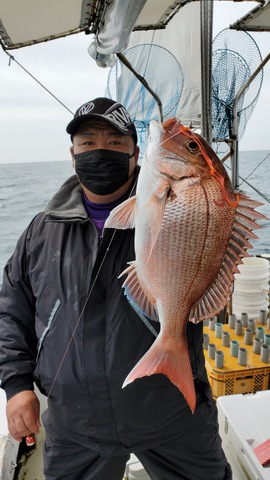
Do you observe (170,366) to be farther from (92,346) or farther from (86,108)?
(86,108)

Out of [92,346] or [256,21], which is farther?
[256,21]

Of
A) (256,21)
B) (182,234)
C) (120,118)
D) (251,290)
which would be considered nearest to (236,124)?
(256,21)

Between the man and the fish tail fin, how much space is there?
35 cm

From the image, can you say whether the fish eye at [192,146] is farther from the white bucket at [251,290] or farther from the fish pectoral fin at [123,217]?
the white bucket at [251,290]

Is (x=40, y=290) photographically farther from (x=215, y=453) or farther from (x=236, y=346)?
(x=236, y=346)

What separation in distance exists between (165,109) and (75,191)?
2816 millimetres

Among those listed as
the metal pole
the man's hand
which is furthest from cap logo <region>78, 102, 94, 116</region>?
the metal pole

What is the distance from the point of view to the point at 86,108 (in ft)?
5.55

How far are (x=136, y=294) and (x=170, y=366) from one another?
0.83 feet

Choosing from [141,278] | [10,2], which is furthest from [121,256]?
[10,2]

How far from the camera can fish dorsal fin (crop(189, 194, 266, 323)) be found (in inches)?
45.4

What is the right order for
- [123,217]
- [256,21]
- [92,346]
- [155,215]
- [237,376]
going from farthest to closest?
1. [256,21]
2. [237,376]
3. [92,346]
4. [123,217]
5. [155,215]

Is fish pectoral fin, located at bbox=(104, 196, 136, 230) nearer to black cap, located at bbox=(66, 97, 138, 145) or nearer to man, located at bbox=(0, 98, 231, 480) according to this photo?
man, located at bbox=(0, 98, 231, 480)

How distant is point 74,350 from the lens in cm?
155
